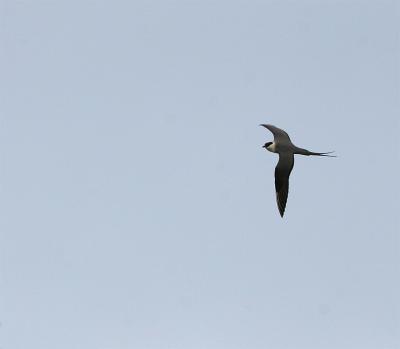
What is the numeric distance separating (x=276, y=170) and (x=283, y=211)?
2033mm

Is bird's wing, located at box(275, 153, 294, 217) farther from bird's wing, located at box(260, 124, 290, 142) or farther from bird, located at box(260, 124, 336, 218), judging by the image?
bird's wing, located at box(260, 124, 290, 142)

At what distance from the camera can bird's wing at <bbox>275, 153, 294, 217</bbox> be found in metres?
24.2

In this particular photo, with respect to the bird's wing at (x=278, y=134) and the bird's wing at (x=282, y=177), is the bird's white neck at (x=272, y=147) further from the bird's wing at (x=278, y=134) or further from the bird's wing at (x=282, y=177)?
the bird's wing at (x=282, y=177)

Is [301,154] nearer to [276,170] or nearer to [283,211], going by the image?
[276,170]

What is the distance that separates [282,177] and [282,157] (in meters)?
1.00

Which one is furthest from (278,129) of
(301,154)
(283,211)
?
(283,211)

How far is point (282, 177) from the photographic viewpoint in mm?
24750

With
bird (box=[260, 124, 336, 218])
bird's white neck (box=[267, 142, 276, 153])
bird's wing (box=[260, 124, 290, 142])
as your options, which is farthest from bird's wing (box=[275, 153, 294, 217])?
bird's wing (box=[260, 124, 290, 142])

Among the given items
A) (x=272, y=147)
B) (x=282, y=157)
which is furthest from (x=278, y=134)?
(x=282, y=157)

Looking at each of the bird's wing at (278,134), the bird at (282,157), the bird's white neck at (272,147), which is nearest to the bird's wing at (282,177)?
the bird at (282,157)

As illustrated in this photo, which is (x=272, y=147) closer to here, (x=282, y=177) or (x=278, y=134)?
(x=278, y=134)

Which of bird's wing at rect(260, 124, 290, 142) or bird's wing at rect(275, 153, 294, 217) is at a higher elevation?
bird's wing at rect(260, 124, 290, 142)

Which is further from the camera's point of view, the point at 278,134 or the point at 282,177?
the point at 278,134

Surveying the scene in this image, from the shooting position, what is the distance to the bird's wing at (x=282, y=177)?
79.6ft
